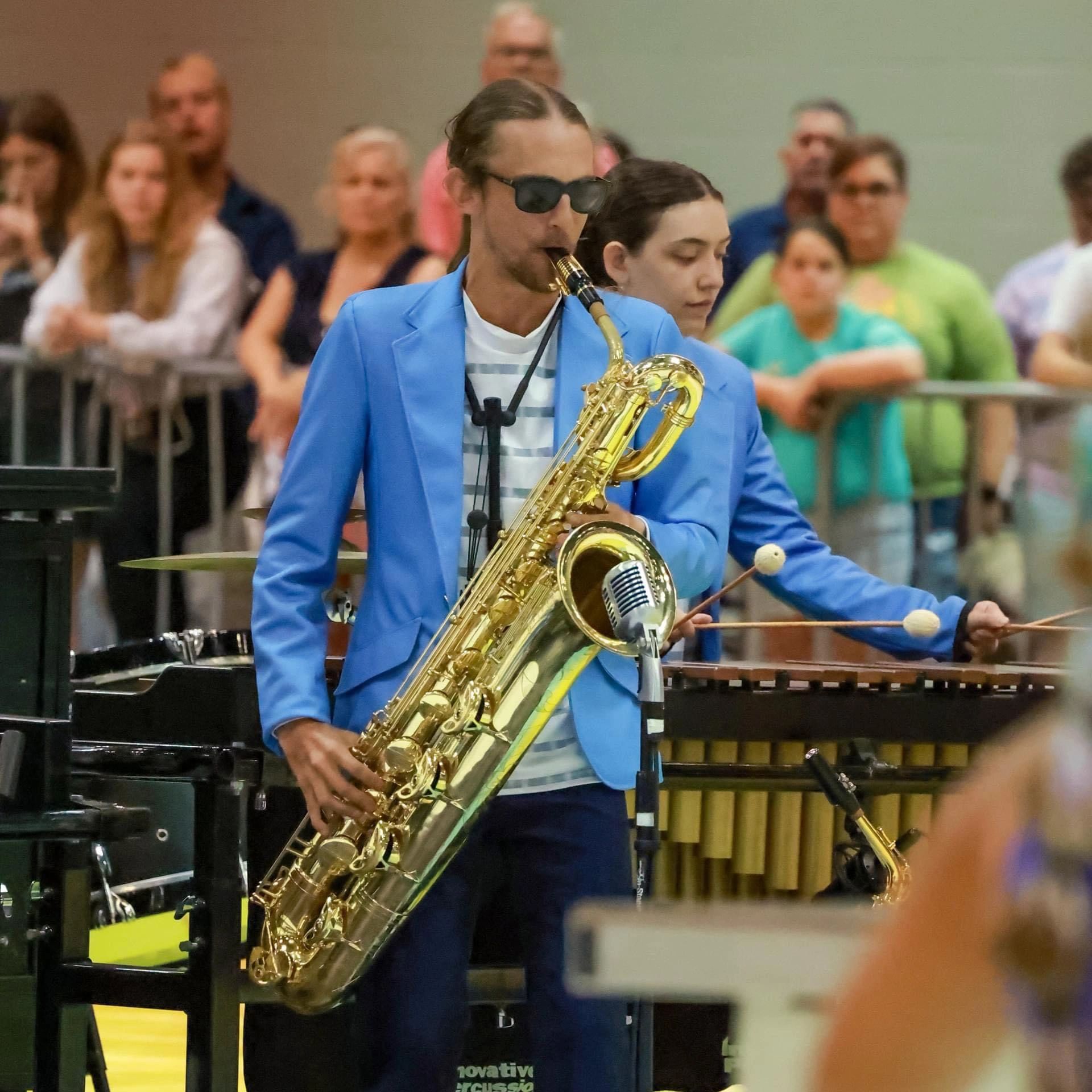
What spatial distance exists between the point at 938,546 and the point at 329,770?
3552mm

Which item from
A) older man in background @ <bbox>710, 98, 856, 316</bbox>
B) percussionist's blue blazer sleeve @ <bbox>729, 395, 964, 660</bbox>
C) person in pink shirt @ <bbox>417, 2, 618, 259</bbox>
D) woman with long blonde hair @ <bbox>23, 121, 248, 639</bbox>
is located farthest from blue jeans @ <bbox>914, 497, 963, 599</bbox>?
percussionist's blue blazer sleeve @ <bbox>729, 395, 964, 660</bbox>

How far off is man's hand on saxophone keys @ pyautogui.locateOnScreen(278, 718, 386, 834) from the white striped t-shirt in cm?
19

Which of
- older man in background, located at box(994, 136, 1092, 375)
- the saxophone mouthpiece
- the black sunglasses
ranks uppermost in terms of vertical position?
older man in background, located at box(994, 136, 1092, 375)

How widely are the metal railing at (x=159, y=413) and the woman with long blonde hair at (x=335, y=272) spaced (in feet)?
0.53

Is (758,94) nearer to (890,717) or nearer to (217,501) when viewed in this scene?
(217,501)

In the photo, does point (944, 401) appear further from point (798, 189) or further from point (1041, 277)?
point (798, 189)

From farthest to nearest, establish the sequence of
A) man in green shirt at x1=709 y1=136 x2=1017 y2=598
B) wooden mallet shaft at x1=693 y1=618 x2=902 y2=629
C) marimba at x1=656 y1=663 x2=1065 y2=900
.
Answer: man in green shirt at x1=709 y1=136 x2=1017 y2=598, marimba at x1=656 y1=663 x2=1065 y2=900, wooden mallet shaft at x1=693 y1=618 x2=902 y2=629

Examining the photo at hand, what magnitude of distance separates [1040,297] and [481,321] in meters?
3.49

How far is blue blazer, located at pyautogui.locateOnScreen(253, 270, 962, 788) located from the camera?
8.81 feet

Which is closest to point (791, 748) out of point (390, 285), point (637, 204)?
point (637, 204)

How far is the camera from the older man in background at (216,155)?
6527 mm

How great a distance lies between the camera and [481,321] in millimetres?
2793

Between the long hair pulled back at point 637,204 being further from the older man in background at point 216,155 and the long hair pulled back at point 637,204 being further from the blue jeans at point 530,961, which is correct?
the older man in background at point 216,155

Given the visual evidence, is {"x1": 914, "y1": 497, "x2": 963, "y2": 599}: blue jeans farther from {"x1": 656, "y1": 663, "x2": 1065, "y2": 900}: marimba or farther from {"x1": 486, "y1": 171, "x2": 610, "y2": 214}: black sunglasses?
{"x1": 486, "y1": 171, "x2": 610, "y2": 214}: black sunglasses
